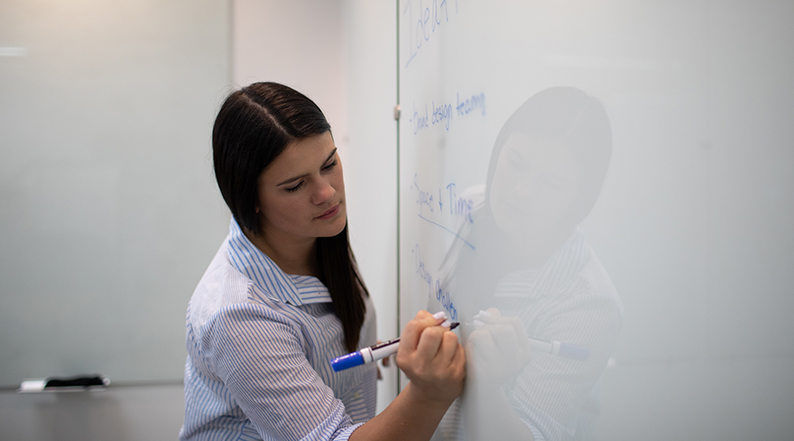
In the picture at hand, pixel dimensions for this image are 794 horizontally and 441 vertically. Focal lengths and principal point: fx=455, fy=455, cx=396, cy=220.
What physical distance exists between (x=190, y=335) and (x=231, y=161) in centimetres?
25

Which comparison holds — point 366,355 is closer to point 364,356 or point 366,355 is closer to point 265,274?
point 364,356

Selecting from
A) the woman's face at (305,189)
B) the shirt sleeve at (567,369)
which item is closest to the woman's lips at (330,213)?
the woman's face at (305,189)

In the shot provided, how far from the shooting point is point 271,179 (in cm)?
59

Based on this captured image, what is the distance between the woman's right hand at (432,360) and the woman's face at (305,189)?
23cm

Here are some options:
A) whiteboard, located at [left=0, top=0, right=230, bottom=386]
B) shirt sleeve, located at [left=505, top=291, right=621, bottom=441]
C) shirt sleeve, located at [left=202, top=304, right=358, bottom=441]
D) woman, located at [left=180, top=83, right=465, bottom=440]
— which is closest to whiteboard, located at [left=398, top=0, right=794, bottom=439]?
shirt sleeve, located at [left=505, top=291, right=621, bottom=441]

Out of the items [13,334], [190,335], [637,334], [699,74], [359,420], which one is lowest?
[13,334]

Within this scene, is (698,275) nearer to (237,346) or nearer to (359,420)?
(237,346)

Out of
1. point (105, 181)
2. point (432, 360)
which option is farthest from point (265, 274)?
point (105, 181)

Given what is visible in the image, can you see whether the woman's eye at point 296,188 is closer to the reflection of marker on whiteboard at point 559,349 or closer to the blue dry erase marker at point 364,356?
the blue dry erase marker at point 364,356

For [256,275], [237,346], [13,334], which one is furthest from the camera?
[13,334]

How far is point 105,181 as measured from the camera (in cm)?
133

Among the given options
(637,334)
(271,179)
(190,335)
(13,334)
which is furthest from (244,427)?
(13,334)

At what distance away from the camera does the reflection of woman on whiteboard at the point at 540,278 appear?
24 cm

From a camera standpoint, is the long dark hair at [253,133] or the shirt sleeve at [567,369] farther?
the long dark hair at [253,133]
